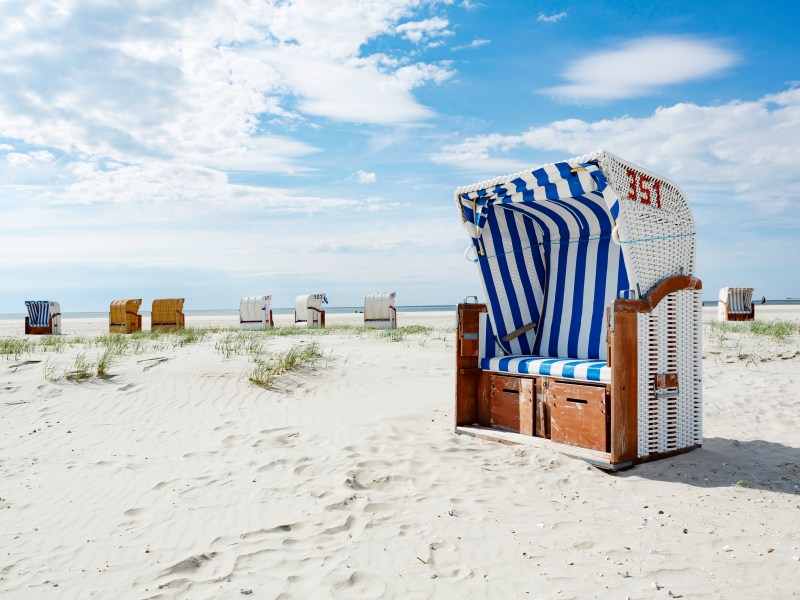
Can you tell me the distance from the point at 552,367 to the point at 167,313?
18811 mm

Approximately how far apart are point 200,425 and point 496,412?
3199mm

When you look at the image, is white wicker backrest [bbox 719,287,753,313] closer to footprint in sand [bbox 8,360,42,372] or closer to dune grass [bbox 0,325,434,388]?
dune grass [bbox 0,325,434,388]

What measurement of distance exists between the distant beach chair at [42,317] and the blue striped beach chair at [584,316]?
20.2 metres

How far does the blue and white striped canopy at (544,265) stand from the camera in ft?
19.4

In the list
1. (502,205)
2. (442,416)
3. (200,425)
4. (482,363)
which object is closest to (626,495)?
(482,363)

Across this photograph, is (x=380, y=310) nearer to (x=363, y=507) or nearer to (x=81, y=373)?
(x=81, y=373)

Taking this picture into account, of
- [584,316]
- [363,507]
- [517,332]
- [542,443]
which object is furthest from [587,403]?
[363,507]

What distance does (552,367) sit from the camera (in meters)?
5.29

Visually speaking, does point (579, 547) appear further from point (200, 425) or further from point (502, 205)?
point (200, 425)

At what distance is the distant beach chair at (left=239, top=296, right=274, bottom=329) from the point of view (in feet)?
70.8

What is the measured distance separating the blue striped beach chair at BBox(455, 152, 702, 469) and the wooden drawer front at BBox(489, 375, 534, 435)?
0.01 meters

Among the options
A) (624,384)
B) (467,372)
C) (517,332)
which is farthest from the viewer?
(517,332)

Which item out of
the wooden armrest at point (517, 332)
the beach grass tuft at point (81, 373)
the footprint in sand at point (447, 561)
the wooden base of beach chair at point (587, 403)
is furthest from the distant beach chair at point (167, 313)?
the footprint in sand at point (447, 561)

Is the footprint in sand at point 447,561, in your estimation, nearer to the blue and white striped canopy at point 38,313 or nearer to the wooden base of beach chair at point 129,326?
the wooden base of beach chair at point 129,326
